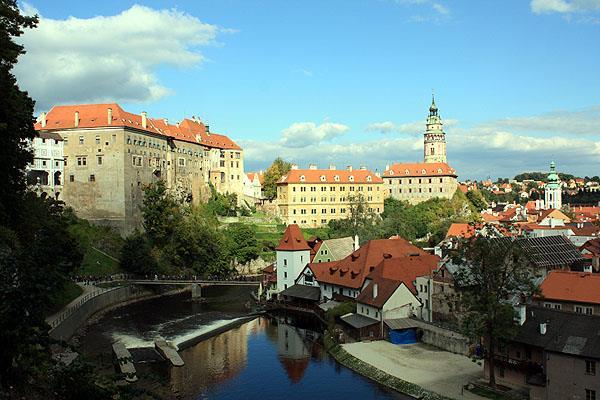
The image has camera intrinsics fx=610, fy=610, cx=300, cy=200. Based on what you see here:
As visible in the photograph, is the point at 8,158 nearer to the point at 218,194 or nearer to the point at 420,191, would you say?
the point at 218,194

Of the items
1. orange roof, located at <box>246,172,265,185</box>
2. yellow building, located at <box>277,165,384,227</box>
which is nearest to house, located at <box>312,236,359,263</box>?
yellow building, located at <box>277,165,384,227</box>

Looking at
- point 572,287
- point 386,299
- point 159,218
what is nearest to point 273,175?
point 159,218

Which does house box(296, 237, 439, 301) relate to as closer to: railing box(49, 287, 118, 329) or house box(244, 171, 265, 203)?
railing box(49, 287, 118, 329)

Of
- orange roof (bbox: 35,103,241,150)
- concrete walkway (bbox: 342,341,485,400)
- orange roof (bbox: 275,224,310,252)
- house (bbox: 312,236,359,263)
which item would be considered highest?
orange roof (bbox: 35,103,241,150)

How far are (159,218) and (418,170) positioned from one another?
55237 millimetres

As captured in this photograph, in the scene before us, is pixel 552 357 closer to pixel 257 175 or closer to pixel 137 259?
pixel 137 259

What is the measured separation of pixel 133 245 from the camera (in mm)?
61156

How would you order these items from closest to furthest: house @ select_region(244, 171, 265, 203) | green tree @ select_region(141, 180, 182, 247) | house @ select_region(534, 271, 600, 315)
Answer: house @ select_region(534, 271, 600, 315) → green tree @ select_region(141, 180, 182, 247) → house @ select_region(244, 171, 265, 203)

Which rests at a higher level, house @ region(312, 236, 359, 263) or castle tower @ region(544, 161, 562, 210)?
castle tower @ region(544, 161, 562, 210)

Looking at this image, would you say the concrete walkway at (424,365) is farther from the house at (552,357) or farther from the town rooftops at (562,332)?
the town rooftops at (562,332)

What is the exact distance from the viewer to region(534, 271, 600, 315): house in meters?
32.0

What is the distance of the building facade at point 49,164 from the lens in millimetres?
64938

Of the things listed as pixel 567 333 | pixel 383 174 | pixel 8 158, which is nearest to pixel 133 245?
pixel 8 158

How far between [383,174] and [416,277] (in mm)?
72008
